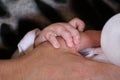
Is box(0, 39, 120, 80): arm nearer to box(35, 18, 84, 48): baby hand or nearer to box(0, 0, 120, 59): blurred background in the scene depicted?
box(35, 18, 84, 48): baby hand

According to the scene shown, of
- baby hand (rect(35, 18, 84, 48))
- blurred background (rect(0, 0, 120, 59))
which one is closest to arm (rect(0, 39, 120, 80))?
baby hand (rect(35, 18, 84, 48))

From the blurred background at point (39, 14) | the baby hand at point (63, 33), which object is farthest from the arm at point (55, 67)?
the blurred background at point (39, 14)

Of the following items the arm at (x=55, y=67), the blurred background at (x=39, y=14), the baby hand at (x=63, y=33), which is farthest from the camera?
the blurred background at (x=39, y=14)

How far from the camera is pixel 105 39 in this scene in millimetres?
797

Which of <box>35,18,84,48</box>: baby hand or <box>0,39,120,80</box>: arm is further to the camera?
<box>35,18,84,48</box>: baby hand

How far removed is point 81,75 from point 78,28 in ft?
0.74

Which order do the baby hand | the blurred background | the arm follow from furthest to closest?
1. the blurred background
2. the baby hand
3. the arm

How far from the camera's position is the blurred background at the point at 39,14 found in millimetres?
1017

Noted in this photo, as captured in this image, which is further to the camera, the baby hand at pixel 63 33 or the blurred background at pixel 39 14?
the blurred background at pixel 39 14

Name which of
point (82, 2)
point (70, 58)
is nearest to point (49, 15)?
point (82, 2)

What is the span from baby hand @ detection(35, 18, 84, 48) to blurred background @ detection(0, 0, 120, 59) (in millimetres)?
99

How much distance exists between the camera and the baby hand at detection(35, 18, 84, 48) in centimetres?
85

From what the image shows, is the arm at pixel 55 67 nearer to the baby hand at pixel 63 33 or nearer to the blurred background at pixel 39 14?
the baby hand at pixel 63 33

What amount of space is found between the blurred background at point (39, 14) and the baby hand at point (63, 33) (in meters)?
0.10
